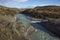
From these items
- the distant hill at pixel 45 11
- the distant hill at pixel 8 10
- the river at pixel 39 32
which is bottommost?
the river at pixel 39 32

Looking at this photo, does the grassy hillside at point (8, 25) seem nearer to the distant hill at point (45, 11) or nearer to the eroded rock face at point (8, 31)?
the eroded rock face at point (8, 31)

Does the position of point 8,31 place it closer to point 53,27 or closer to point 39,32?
point 39,32

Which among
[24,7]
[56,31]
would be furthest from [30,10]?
[56,31]

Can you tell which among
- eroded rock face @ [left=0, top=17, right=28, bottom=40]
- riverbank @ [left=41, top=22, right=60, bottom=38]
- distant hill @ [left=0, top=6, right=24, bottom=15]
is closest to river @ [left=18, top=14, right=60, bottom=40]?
riverbank @ [left=41, top=22, right=60, bottom=38]

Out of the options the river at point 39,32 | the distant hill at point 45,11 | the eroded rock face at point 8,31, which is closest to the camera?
the eroded rock face at point 8,31

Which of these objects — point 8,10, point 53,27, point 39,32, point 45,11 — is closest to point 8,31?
point 8,10

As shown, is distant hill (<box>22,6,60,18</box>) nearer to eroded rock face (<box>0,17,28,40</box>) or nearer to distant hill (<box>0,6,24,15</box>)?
distant hill (<box>0,6,24,15</box>)

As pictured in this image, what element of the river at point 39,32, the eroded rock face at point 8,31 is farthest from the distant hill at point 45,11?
the eroded rock face at point 8,31

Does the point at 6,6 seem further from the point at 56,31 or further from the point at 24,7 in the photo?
the point at 56,31
